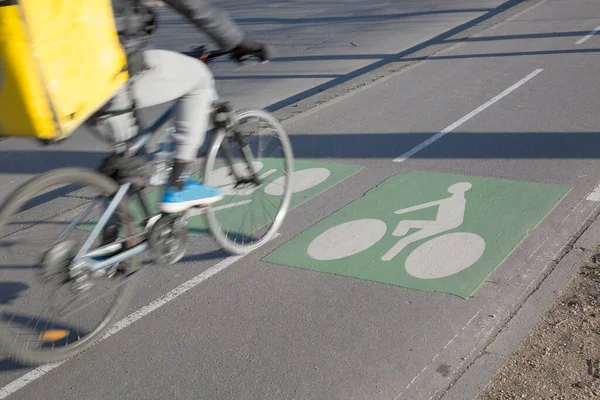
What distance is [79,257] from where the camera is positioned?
386 centimetres

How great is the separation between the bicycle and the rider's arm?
7.1 inches

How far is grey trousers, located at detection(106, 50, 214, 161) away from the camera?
13.3ft

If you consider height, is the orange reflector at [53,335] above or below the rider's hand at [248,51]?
below

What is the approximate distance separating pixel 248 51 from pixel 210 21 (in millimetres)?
469

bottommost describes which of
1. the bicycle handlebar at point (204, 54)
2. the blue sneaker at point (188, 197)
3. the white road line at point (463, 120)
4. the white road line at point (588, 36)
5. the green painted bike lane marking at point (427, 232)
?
the white road line at point (588, 36)

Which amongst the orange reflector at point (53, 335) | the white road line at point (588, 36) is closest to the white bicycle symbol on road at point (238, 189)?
the orange reflector at point (53, 335)

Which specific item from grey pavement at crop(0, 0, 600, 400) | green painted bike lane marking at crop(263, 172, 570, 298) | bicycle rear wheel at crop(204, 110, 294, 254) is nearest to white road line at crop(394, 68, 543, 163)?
grey pavement at crop(0, 0, 600, 400)

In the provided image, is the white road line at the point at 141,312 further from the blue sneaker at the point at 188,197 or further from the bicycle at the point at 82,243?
the blue sneaker at the point at 188,197

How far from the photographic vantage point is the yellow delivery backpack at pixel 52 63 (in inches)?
127

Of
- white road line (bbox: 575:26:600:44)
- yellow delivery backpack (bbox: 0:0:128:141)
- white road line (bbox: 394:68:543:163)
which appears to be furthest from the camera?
white road line (bbox: 575:26:600:44)

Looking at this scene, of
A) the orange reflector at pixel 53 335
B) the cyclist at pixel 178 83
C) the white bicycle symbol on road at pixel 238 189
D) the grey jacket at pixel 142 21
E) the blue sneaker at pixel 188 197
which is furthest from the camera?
the white bicycle symbol on road at pixel 238 189

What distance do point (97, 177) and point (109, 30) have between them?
0.73 metres

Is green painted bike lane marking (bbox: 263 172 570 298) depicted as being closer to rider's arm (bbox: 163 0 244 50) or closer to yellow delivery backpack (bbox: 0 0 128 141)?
rider's arm (bbox: 163 0 244 50)

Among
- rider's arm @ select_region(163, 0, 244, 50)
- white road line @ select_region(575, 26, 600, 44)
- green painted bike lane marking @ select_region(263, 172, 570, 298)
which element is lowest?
white road line @ select_region(575, 26, 600, 44)
